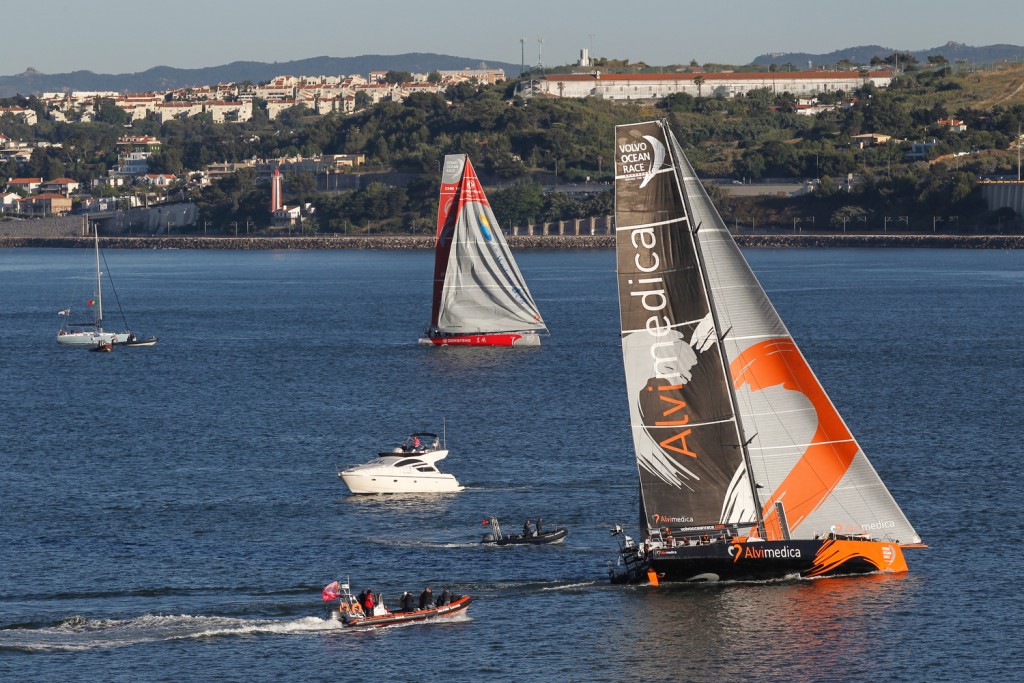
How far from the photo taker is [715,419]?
39062mm

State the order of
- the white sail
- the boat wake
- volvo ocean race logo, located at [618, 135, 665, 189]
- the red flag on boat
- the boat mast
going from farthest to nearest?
the red flag on boat
the white sail
the boat mast
volvo ocean race logo, located at [618, 135, 665, 189]
the boat wake

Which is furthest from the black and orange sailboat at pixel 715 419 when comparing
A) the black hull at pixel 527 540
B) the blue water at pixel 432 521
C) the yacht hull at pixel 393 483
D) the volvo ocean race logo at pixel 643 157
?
the yacht hull at pixel 393 483

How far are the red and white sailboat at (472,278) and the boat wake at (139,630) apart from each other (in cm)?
5359

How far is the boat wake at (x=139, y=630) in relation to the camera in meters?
37.5

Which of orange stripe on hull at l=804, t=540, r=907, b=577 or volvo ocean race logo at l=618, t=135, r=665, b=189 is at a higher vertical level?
volvo ocean race logo at l=618, t=135, r=665, b=189

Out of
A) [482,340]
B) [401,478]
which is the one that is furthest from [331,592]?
[482,340]

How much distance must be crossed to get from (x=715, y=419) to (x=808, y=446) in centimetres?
240

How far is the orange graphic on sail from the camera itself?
39.2 meters

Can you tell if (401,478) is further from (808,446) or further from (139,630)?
(808,446)

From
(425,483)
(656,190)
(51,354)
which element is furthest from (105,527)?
(51,354)

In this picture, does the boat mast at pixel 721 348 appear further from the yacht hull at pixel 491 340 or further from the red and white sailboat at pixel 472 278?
the yacht hull at pixel 491 340

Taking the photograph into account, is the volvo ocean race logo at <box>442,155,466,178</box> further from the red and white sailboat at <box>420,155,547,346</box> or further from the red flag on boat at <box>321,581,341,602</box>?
the red flag on boat at <box>321,581,341,602</box>

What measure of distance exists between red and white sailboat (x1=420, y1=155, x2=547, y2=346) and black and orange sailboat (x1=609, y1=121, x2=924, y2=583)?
171 feet

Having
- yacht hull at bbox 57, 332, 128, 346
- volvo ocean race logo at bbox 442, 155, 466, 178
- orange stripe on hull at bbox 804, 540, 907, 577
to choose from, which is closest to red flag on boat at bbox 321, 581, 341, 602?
orange stripe on hull at bbox 804, 540, 907, 577
